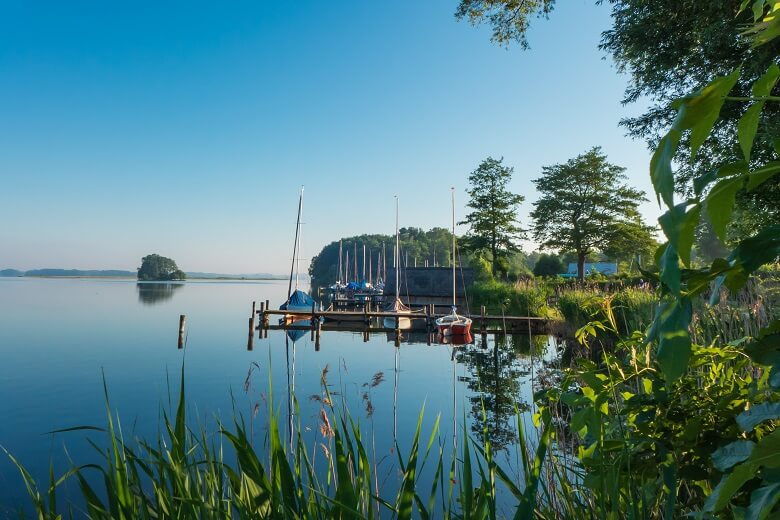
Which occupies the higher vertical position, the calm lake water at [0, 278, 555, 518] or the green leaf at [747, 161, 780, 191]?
the green leaf at [747, 161, 780, 191]

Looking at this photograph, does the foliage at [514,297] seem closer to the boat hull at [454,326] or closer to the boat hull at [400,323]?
the boat hull at [454,326]

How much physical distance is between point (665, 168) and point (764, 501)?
1.83 feet

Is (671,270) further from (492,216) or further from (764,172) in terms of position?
(492,216)

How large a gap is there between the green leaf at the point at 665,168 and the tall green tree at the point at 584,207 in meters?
45.7

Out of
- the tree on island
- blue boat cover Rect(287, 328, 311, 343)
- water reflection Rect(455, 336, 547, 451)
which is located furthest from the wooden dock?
the tree on island

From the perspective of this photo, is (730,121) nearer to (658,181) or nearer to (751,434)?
(751,434)

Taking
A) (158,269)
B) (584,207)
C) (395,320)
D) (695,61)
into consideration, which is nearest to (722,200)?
(695,61)

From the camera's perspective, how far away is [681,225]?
68 cm

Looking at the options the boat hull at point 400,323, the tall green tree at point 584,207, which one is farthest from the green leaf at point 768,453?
the tall green tree at point 584,207

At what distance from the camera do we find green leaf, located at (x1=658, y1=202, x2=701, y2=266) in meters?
0.68

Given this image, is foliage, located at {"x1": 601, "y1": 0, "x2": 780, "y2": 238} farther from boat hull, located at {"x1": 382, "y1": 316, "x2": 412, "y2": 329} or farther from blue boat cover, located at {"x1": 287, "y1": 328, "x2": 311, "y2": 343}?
blue boat cover, located at {"x1": 287, "y1": 328, "x2": 311, "y2": 343}

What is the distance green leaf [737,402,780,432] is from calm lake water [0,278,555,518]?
2.60m

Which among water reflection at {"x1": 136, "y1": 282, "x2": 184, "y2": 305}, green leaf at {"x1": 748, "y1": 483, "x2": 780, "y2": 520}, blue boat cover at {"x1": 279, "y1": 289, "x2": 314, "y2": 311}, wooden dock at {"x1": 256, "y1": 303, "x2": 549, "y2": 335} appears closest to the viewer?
green leaf at {"x1": 748, "y1": 483, "x2": 780, "y2": 520}

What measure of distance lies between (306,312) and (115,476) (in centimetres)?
2792
